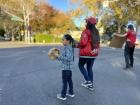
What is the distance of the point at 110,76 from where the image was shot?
12547mm

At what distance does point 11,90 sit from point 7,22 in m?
77.7

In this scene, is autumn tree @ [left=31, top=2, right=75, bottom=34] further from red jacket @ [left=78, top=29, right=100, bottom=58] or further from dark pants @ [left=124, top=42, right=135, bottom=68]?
red jacket @ [left=78, top=29, right=100, bottom=58]

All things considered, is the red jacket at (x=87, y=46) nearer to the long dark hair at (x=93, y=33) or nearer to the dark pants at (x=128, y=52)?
the long dark hair at (x=93, y=33)

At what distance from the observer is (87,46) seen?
9.48 metres

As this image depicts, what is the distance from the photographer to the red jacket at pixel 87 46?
30.8 feet

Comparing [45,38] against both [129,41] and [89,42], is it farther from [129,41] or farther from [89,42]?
[89,42]

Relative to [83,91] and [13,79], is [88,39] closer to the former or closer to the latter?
[83,91]

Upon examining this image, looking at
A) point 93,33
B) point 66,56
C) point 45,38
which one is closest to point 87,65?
point 93,33

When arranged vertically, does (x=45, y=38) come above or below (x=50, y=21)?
below

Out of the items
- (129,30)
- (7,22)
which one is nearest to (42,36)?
(7,22)

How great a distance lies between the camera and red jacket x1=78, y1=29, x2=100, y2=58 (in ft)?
30.8

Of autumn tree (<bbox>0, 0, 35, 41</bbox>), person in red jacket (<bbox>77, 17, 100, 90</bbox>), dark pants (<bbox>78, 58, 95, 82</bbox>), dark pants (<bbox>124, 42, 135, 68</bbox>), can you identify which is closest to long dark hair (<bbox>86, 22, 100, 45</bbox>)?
person in red jacket (<bbox>77, 17, 100, 90</bbox>)

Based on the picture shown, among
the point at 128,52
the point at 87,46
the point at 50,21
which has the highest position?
the point at 87,46

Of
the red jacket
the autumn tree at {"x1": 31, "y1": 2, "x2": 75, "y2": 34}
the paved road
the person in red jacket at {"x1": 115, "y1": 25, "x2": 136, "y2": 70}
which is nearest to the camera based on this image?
the paved road
